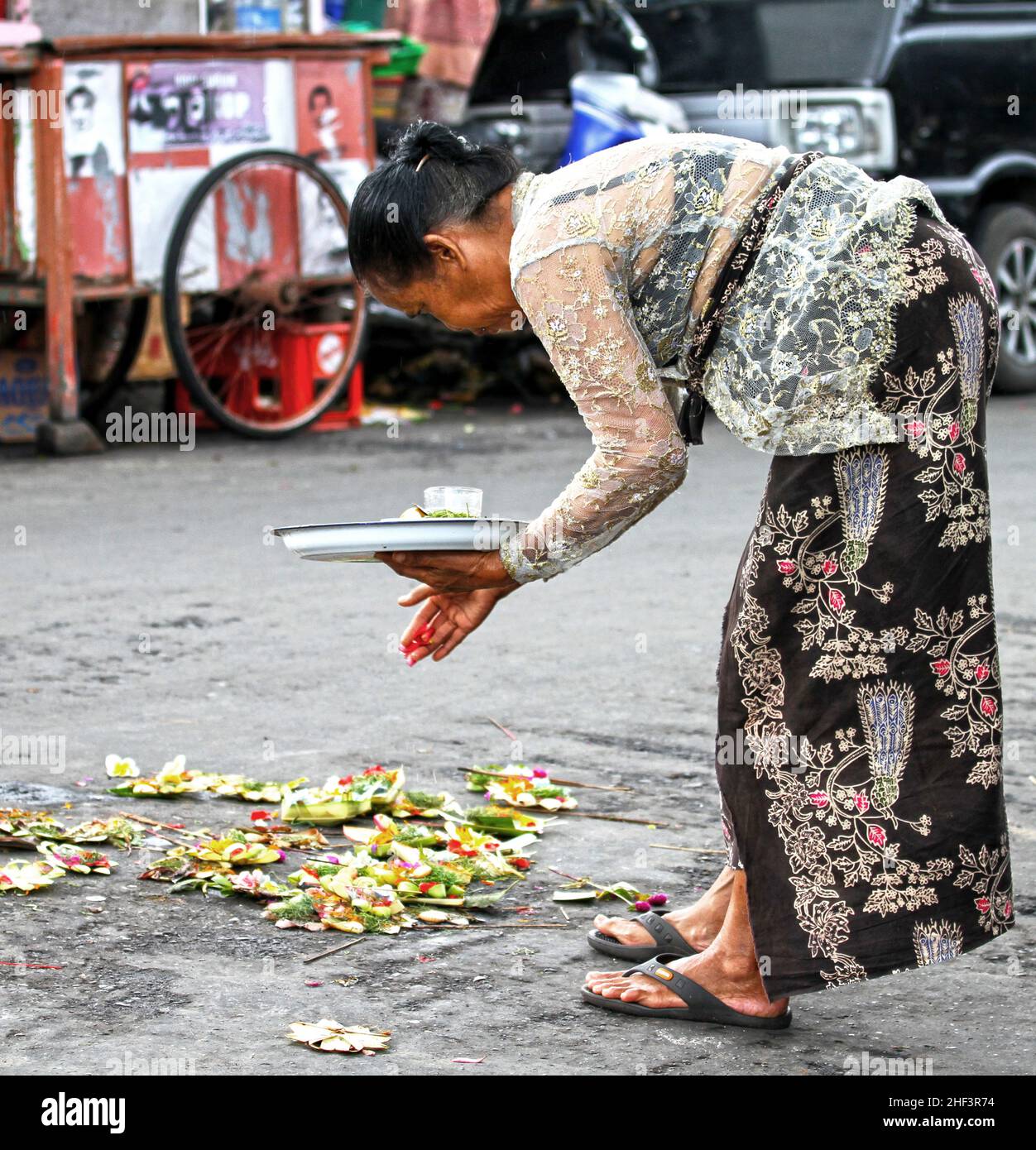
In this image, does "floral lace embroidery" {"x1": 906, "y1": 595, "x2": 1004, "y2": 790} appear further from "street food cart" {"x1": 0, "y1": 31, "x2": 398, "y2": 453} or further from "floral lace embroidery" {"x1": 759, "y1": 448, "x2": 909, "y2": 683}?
"street food cart" {"x1": 0, "y1": 31, "x2": 398, "y2": 453}

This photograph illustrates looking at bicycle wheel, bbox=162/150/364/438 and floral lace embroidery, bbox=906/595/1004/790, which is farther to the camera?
bicycle wheel, bbox=162/150/364/438

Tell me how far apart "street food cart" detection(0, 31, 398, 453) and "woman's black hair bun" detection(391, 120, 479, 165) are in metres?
5.81

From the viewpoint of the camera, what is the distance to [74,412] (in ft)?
28.7

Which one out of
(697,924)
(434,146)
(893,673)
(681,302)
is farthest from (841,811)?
(434,146)

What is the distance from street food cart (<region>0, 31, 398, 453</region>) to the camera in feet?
27.0

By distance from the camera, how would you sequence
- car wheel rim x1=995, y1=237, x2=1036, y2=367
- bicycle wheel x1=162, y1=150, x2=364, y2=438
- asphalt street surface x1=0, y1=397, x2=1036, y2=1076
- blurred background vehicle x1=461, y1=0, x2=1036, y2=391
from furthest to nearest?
car wheel rim x1=995, y1=237, x2=1036, y2=367, blurred background vehicle x1=461, y1=0, x2=1036, y2=391, bicycle wheel x1=162, y1=150, x2=364, y2=438, asphalt street surface x1=0, y1=397, x2=1036, y2=1076

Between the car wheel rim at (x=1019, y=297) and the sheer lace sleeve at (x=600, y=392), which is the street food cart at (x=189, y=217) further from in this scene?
the sheer lace sleeve at (x=600, y=392)

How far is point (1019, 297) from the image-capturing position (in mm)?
11195

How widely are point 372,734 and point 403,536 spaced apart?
1.87 m

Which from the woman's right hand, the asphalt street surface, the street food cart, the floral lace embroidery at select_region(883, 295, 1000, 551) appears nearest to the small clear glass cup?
the woman's right hand

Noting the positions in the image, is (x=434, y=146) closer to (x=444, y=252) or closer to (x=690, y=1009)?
(x=444, y=252)

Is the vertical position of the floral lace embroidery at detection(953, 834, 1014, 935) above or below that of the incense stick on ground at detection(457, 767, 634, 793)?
above

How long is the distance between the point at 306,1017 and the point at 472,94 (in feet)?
29.2

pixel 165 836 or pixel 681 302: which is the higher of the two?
pixel 681 302
